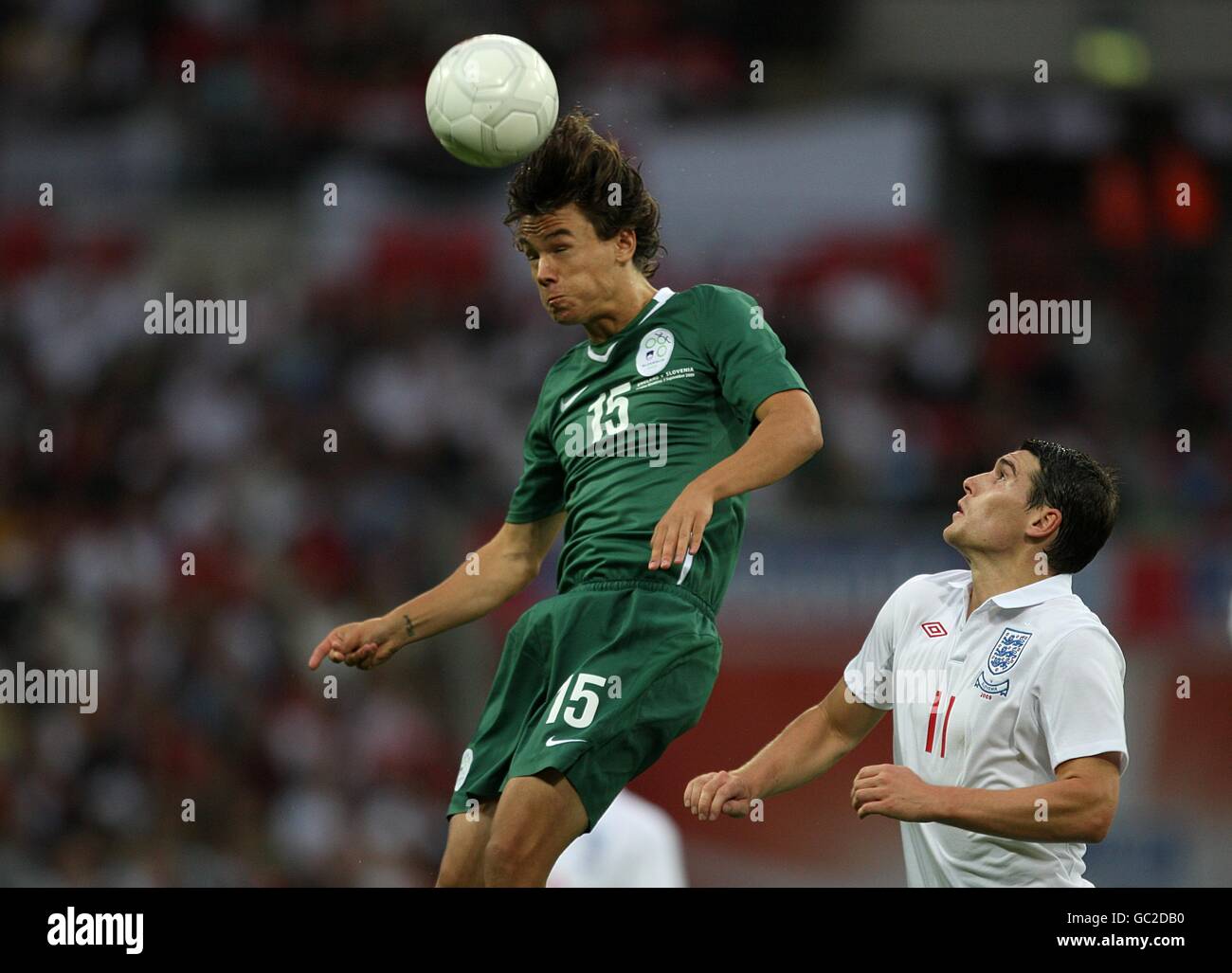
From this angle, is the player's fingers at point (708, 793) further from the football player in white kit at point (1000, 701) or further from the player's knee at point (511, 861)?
the player's knee at point (511, 861)

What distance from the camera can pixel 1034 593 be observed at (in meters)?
4.60

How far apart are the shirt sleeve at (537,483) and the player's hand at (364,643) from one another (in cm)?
53

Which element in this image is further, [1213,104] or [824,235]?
[1213,104]

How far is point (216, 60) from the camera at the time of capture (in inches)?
593

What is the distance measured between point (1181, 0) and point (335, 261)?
7.34m

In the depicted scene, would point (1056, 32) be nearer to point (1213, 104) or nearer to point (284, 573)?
point (1213, 104)

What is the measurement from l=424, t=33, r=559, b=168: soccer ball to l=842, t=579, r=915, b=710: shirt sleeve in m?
1.65

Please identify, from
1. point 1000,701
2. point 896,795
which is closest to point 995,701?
point 1000,701

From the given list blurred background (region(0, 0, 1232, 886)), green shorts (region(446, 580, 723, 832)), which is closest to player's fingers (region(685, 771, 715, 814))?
green shorts (region(446, 580, 723, 832))

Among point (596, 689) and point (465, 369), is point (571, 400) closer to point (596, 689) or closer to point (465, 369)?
point (596, 689)

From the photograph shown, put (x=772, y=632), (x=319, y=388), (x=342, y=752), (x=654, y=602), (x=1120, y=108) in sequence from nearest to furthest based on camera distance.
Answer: (x=654, y=602) < (x=772, y=632) < (x=342, y=752) < (x=319, y=388) < (x=1120, y=108)

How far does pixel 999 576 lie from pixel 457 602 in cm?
151

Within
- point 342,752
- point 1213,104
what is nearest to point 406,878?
point 342,752
